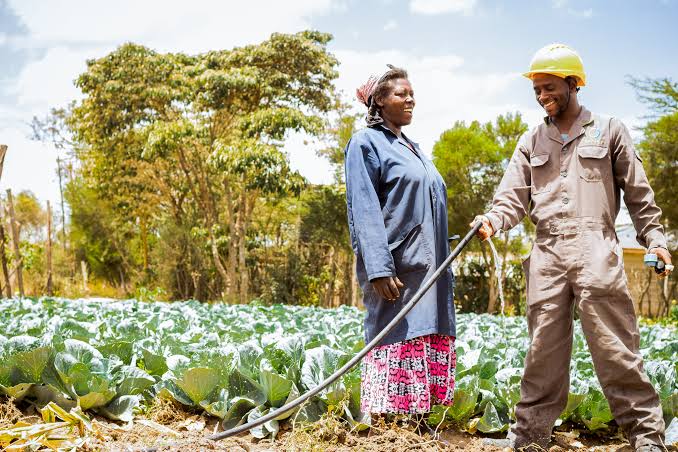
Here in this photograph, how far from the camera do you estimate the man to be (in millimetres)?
2559

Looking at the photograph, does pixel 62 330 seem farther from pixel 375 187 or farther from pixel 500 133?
pixel 500 133

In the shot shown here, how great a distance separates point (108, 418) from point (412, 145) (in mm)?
1901

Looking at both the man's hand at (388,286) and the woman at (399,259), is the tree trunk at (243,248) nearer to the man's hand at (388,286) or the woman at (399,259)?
the woman at (399,259)

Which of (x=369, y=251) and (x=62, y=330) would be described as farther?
(x=62, y=330)

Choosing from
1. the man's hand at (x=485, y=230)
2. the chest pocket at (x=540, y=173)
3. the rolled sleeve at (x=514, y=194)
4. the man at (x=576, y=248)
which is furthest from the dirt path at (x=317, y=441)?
the chest pocket at (x=540, y=173)

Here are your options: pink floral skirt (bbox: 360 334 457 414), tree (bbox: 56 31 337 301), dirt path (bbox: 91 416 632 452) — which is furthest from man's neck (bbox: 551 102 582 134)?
tree (bbox: 56 31 337 301)

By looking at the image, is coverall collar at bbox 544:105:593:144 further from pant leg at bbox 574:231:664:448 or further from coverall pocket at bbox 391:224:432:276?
coverall pocket at bbox 391:224:432:276

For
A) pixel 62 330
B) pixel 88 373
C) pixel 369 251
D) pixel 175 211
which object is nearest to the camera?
pixel 369 251

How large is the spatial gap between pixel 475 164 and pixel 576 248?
13.0m

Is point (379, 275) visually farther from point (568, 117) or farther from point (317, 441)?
point (568, 117)

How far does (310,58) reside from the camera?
52.3 ft

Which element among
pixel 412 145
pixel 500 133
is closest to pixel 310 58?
pixel 500 133

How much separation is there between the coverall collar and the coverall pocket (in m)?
0.66

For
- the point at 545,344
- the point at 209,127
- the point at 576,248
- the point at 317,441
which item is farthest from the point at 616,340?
the point at 209,127
